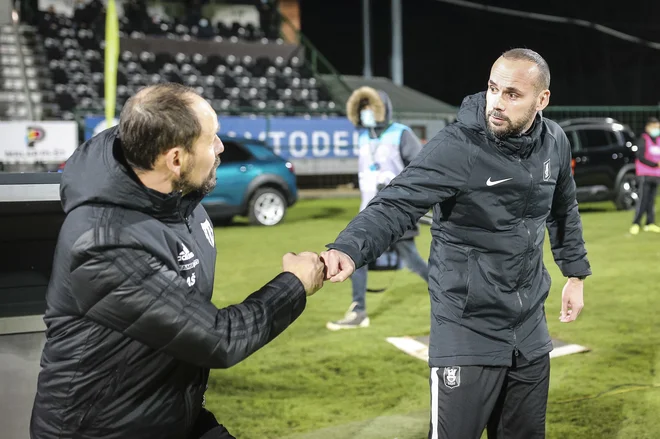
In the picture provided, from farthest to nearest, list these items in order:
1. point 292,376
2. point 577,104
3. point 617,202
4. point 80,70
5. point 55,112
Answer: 1. point 577,104
2. point 80,70
3. point 55,112
4. point 617,202
5. point 292,376

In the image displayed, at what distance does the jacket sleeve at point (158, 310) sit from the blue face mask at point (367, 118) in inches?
183

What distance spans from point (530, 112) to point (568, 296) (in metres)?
0.93

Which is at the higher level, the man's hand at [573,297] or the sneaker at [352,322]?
the man's hand at [573,297]

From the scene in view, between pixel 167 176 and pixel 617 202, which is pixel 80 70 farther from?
pixel 167 176

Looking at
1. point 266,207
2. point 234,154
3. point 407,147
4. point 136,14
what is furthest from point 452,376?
point 136,14

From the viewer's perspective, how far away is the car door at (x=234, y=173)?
1419cm

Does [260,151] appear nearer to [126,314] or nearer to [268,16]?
[126,314]

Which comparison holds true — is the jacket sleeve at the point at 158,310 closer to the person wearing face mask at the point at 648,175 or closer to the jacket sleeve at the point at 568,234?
the jacket sleeve at the point at 568,234

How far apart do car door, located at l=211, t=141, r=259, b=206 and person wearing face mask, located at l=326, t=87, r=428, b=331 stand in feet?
25.3

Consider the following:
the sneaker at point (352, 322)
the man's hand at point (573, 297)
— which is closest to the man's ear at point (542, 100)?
the man's hand at point (573, 297)

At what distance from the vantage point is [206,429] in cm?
238

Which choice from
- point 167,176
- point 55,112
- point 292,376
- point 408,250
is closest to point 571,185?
point 167,176

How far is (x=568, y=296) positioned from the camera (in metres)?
3.31

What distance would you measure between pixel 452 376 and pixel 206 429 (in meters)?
0.93
